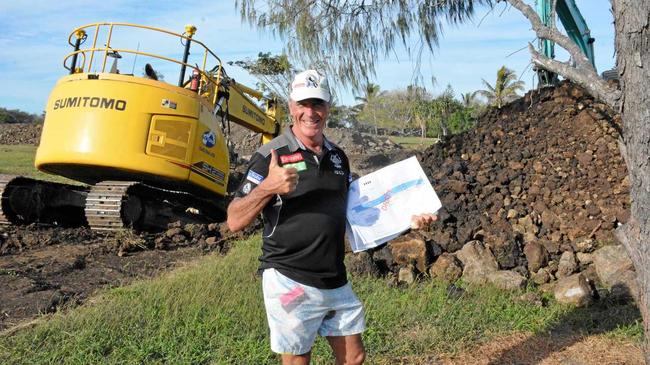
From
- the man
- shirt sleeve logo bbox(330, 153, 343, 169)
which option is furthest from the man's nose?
shirt sleeve logo bbox(330, 153, 343, 169)

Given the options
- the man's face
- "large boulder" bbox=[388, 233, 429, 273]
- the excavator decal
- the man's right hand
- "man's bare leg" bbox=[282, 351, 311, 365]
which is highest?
the excavator decal

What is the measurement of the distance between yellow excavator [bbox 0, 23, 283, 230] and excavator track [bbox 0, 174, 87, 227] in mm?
15

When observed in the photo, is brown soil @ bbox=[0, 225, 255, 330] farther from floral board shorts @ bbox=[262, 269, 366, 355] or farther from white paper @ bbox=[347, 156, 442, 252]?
white paper @ bbox=[347, 156, 442, 252]

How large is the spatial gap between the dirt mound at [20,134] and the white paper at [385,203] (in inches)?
1308

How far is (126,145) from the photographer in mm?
8594

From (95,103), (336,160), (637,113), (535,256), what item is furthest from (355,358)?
(95,103)

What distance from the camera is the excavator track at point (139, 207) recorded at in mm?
8945

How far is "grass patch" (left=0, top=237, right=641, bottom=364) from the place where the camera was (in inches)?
172

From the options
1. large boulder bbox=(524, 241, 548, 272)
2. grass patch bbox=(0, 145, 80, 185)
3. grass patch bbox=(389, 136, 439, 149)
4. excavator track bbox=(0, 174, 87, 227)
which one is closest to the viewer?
large boulder bbox=(524, 241, 548, 272)

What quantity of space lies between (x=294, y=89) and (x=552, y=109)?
7371 millimetres

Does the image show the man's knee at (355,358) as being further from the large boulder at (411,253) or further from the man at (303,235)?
the large boulder at (411,253)

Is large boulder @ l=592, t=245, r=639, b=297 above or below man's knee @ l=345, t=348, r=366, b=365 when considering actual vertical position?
above

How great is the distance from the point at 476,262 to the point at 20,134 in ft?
110

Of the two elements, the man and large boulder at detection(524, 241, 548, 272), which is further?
large boulder at detection(524, 241, 548, 272)
